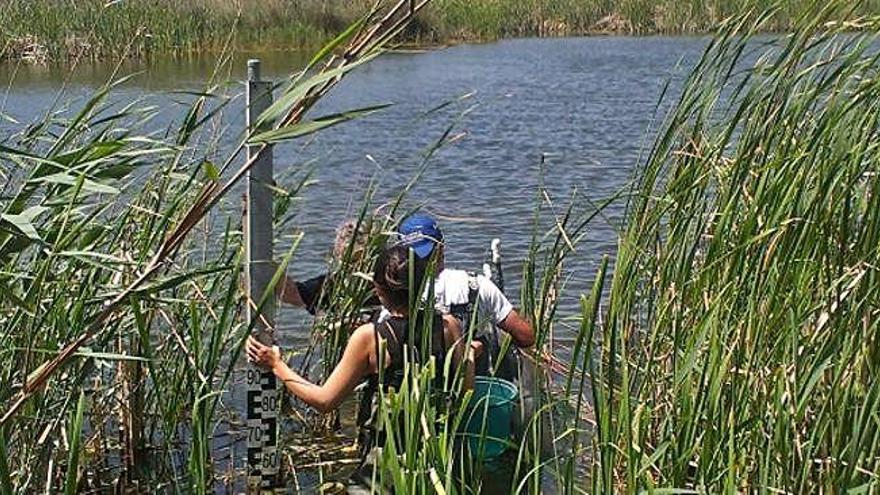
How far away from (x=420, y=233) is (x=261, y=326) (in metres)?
0.56

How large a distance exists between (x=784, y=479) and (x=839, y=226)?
76 cm

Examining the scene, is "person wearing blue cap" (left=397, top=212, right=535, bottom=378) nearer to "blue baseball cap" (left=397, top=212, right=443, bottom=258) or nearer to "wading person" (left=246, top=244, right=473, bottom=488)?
"blue baseball cap" (left=397, top=212, right=443, bottom=258)

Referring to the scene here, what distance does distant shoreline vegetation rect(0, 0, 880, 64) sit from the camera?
18.6 meters

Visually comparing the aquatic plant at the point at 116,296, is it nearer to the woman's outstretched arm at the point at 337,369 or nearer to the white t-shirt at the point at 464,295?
the woman's outstretched arm at the point at 337,369

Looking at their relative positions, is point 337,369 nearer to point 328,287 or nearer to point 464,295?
point 464,295

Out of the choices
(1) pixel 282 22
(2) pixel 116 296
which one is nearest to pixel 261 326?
(2) pixel 116 296

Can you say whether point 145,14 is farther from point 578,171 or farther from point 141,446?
point 141,446

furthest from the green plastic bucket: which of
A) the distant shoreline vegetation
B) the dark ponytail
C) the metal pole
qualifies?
the distant shoreline vegetation

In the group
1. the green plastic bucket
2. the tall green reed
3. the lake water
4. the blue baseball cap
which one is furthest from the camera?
the lake water

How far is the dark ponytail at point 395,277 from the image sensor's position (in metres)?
3.45

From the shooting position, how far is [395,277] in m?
3.46

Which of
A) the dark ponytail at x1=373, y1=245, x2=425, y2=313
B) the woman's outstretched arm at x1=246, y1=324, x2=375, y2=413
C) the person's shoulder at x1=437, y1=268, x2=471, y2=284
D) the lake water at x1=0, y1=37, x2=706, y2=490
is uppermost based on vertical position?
the dark ponytail at x1=373, y1=245, x2=425, y2=313

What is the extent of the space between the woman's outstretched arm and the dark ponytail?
15cm

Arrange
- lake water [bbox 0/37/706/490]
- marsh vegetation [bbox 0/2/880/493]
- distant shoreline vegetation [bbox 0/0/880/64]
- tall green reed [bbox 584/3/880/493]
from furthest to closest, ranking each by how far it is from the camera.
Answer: distant shoreline vegetation [bbox 0/0/880/64] → lake water [bbox 0/37/706/490] → tall green reed [bbox 584/3/880/493] → marsh vegetation [bbox 0/2/880/493]
